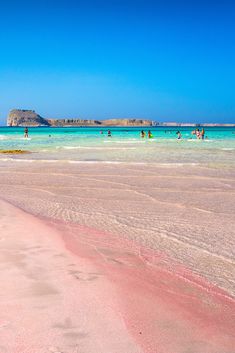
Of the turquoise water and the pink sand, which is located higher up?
the turquoise water

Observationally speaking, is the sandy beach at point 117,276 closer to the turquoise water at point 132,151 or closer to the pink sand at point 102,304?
the pink sand at point 102,304

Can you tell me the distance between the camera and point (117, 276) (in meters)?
4.42

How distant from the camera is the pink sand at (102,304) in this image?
2.99m

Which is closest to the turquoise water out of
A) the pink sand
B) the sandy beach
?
the sandy beach

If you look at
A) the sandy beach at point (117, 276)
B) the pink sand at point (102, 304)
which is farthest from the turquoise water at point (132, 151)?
the pink sand at point (102, 304)

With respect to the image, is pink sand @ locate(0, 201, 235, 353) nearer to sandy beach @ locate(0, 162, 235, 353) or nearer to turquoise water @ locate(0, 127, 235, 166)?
sandy beach @ locate(0, 162, 235, 353)

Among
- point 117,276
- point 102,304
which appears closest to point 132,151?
point 117,276

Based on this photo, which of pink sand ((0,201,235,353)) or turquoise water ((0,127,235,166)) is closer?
pink sand ((0,201,235,353))

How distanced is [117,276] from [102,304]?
0.80 meters

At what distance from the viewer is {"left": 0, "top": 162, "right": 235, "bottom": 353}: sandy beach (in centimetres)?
307

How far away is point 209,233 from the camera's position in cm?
643

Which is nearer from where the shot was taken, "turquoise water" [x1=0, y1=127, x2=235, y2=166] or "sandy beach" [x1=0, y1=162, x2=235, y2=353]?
"sandy beach" [x1=0, y1=162, x2=235, y2=353]

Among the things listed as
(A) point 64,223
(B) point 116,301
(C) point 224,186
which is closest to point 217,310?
(B) point 116,301

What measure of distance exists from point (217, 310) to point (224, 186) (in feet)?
27.7
